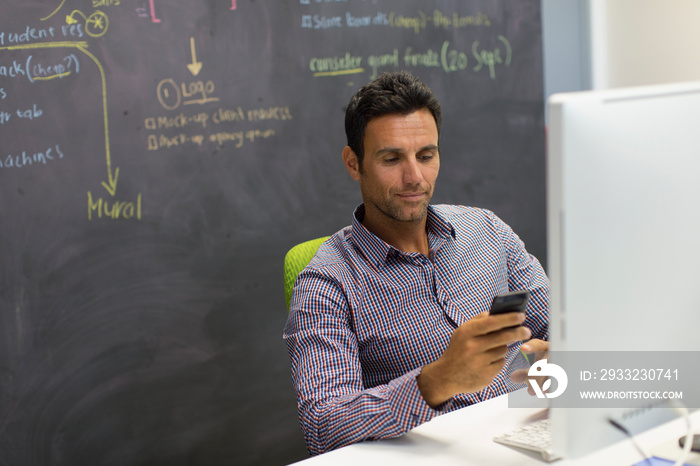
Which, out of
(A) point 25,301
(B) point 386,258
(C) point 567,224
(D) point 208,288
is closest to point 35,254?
(A) point 25,301

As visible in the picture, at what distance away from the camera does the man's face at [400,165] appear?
1509 mm

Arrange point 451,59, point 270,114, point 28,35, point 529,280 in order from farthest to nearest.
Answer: point 451,59 < point 270,114 < point 28,35 < point 529,280

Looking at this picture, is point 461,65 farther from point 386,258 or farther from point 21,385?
point 21,385

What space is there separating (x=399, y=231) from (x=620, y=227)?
86 centimetres

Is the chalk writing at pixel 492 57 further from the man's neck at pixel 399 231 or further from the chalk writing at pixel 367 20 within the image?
the man's neck at pixel 399 231

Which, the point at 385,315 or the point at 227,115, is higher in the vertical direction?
the point at 227,115

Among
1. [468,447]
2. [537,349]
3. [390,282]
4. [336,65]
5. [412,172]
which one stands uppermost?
[336,65]

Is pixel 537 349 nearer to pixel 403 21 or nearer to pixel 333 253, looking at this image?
pixel 333 253

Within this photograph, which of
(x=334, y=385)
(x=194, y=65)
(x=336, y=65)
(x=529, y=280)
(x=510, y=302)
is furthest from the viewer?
(x=336, y=65)

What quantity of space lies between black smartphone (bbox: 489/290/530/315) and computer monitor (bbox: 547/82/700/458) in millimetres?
160

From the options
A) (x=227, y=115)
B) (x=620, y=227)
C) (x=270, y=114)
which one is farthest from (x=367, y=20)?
(x=620, y=227)

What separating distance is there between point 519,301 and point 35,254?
5.12ft

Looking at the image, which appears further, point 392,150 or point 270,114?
point 270,114

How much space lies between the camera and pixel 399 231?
157 cm
